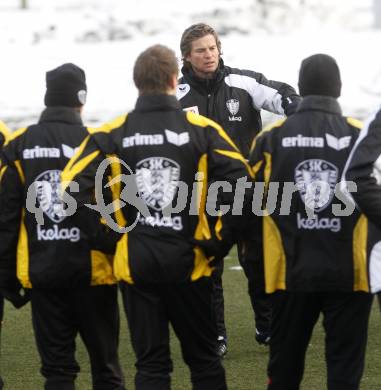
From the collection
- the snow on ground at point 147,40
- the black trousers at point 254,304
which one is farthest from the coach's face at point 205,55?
the snow on ground at point 147,40

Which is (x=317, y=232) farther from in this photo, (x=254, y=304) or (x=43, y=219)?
(x=254, y=304)

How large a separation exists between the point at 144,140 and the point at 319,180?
769 mm

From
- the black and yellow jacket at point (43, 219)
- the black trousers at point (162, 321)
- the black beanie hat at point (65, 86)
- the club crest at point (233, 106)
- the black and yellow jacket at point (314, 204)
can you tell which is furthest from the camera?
the club crest at point (233, 106)

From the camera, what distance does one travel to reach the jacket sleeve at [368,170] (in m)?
4.57

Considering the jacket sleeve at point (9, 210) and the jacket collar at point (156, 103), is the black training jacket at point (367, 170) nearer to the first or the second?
the jacket collar at point (156, 103)

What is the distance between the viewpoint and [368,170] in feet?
15.0

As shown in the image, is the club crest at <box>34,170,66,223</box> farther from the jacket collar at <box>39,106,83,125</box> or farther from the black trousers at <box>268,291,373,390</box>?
the black trousers at <box>268,291,373,390</box>

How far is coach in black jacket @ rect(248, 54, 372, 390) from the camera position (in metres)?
4.80

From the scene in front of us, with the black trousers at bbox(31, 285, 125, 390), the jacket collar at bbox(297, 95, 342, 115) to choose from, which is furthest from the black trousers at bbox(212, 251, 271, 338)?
the jacket collar at bbox(297, 95, 342, 115)

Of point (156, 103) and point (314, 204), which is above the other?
point (156, 103)

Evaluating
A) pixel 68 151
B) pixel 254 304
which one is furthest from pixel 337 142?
pixel 254 304

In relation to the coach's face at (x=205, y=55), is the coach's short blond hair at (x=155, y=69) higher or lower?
lower

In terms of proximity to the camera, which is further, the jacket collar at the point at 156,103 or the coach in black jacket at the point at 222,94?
A: the coach in black jacket at the point at 222,94

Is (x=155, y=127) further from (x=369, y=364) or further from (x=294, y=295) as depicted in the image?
(x=369, y=364)
